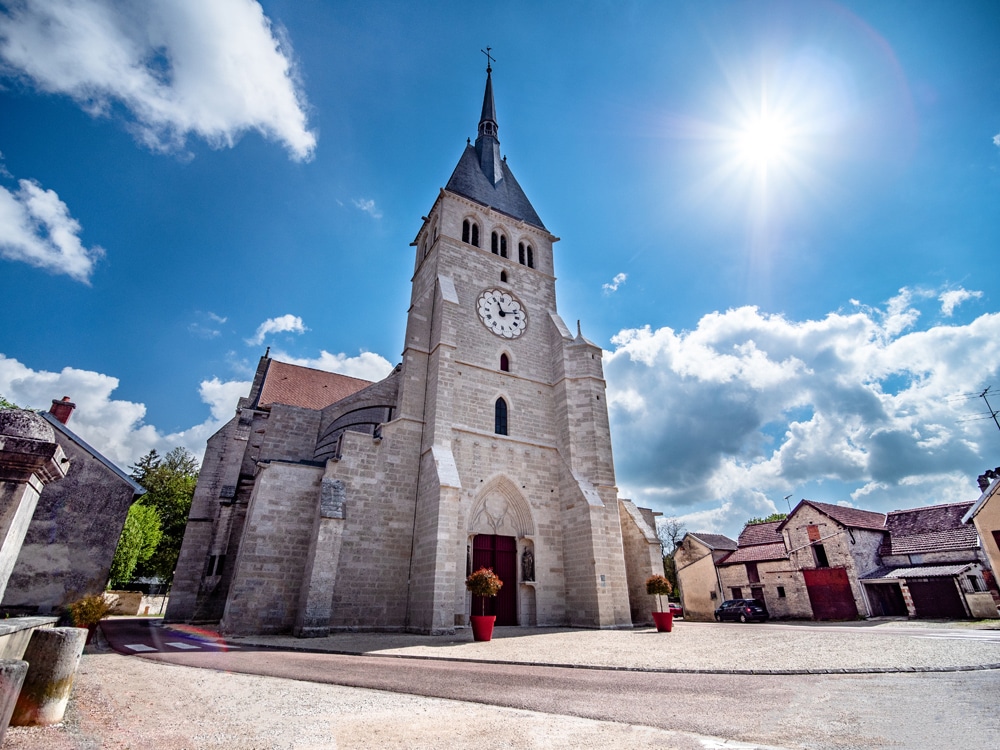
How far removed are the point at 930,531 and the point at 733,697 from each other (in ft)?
78.5

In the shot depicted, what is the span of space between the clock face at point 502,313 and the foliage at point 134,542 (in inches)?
840

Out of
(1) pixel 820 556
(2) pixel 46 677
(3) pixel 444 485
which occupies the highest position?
(3) pixel 444 485

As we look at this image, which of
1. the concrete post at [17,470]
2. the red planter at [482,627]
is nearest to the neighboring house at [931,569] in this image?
the red planter at [482,627]

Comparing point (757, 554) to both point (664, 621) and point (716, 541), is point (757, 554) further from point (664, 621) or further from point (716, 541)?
point (664, 621)

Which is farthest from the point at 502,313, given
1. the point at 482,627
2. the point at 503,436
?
the point at 482,627

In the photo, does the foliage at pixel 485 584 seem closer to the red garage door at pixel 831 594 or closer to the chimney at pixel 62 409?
the chimney at pixel 62 409

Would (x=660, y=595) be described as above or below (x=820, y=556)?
below

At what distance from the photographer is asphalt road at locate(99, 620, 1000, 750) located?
332 cm

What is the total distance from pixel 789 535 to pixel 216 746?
26307 mm

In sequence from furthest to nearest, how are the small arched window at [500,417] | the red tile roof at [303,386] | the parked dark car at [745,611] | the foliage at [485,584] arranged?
the parked dark car at [745,611] → the red tile roof at [303,386] → the small arched window at [500,417] → the foliage at [485,584]

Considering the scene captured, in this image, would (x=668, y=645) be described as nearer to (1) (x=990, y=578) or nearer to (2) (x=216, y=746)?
(2) (x=216, y=746)

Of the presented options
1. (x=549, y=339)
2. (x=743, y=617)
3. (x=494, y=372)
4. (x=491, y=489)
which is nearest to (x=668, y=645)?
(x=491, y=489)

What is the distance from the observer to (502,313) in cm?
1859

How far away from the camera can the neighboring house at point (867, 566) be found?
17844mm
